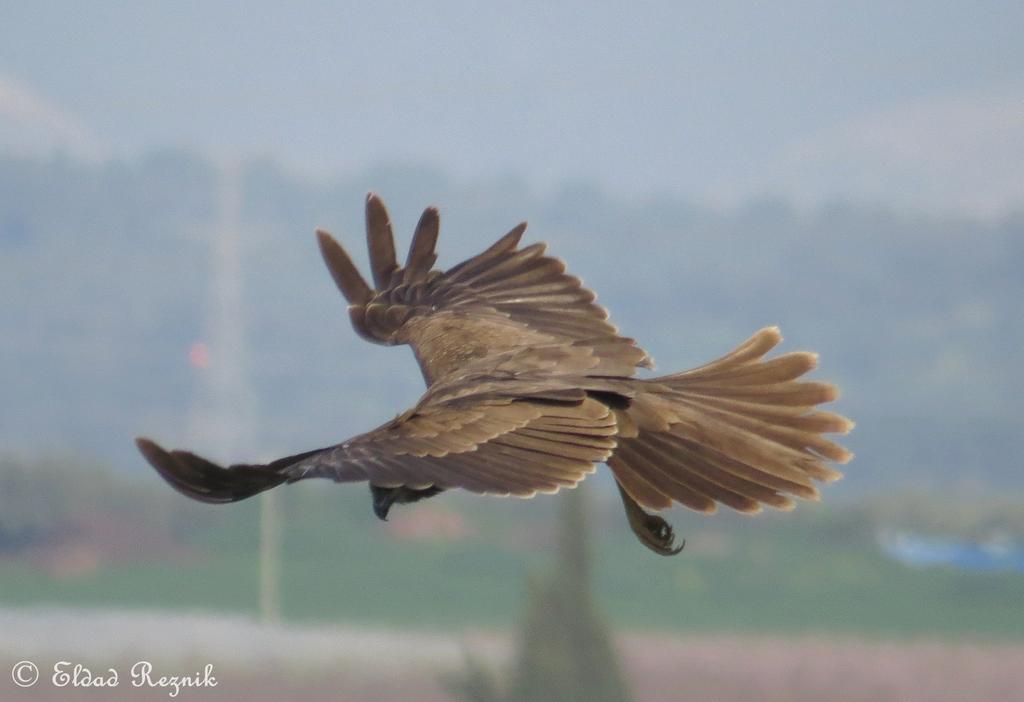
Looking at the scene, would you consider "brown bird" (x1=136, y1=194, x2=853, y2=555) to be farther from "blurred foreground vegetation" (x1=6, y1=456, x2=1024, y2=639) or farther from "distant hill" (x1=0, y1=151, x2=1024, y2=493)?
"distant hill" (x1=0, y1=151, x2=1024, y2=493)

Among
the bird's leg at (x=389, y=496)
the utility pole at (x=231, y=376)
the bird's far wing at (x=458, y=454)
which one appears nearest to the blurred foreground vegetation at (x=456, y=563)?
the utility pole at (x=231, y=376)

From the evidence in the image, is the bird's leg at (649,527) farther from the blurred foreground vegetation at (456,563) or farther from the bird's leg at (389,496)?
the blurred foreground vegetation at (456,563)

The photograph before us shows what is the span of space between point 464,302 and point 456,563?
12669 millimetres

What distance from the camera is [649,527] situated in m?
3.15


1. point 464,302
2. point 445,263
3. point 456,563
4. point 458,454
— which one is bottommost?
point 458,454

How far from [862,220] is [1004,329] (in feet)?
9.15

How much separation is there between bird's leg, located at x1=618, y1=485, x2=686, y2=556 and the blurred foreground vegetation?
11.7 meters

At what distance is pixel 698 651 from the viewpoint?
1423cm

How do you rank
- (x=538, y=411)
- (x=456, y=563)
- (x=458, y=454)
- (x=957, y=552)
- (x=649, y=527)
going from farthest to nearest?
1. (x=456, y=563)
2. (x=957, y=552)
3. (x=649, y=527)
4. (x=538, y=411)
5. (x=458, y=454)

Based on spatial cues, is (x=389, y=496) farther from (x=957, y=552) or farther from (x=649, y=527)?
(x=957, y=552)

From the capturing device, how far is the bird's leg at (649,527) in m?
3.09

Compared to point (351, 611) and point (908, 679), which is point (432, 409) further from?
point (351, 611)

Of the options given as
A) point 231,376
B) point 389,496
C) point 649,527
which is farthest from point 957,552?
point 389,496

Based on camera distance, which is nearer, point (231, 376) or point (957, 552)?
point (957, 552)
